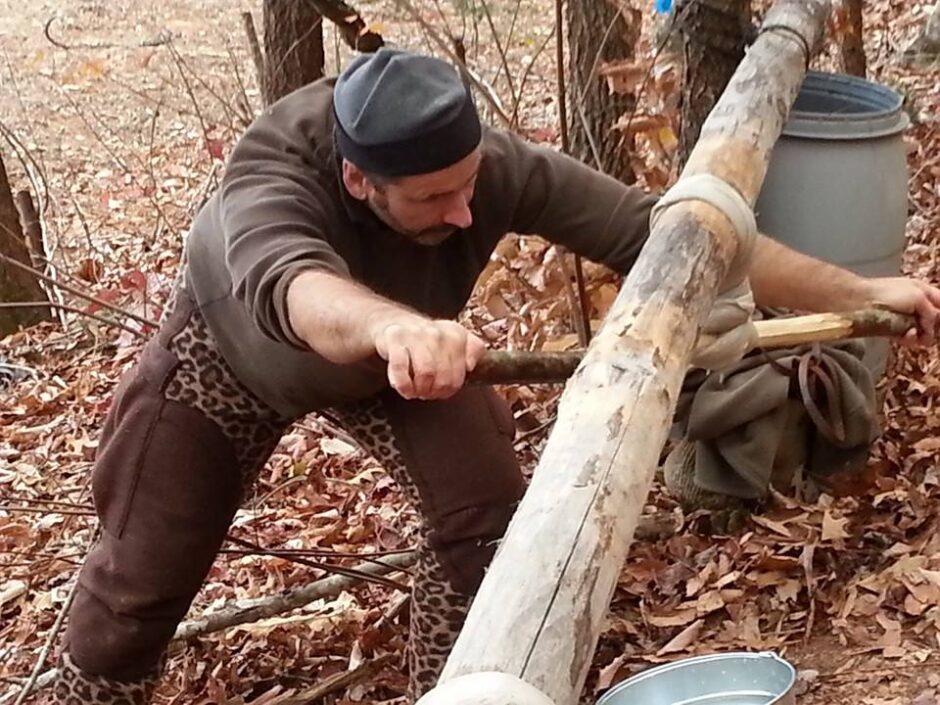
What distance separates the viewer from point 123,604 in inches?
134

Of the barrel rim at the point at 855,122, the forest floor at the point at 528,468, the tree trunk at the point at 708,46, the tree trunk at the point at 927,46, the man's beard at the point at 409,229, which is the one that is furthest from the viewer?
the tree trunk at the point at 927,46

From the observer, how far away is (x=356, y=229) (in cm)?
321

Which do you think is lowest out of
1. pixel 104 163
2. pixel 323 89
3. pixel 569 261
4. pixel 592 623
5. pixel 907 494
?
pixel 104 163

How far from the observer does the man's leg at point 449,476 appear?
3.29 metres

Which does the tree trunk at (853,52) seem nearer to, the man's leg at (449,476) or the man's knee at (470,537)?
the man's leg at (449,476)

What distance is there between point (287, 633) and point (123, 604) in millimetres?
1203

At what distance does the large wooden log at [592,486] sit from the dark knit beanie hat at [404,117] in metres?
0.51

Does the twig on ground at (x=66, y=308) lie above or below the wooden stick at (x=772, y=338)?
below

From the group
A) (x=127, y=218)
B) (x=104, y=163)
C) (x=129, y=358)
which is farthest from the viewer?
(x=104, y=163)

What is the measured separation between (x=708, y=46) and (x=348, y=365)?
6.79 ft

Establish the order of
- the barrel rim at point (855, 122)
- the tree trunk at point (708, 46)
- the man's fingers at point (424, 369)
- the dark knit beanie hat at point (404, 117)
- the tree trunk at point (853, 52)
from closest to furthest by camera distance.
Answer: the man's fingers at point (424, 369), the dark knit beanie hat at point (404, 117), the tree trunk at point (708, 46), the barrel rim at point (855, 122), the tree trunk at point (853, 52)

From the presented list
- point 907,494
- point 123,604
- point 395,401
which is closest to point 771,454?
point 907,494

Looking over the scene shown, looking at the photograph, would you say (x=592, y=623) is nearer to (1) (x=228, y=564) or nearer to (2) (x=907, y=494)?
(2) (x=907, y=494)

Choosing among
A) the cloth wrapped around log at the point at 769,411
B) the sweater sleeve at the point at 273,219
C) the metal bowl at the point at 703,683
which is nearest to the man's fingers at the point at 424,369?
the sweater sleeve at the point at 273,219
